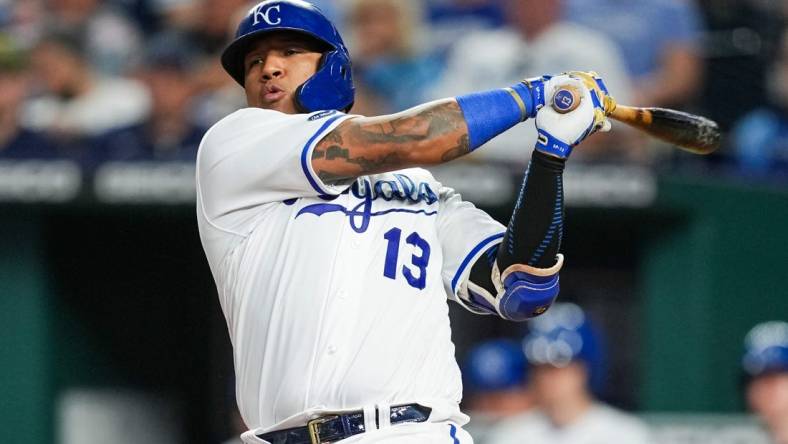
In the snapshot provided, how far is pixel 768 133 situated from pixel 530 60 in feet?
3.84

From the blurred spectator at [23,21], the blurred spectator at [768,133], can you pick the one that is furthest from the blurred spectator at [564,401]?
the blurred spectator at [23,21]

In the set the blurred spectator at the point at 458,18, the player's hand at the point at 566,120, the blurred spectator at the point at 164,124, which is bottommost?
the player's hand at the point at 566,120

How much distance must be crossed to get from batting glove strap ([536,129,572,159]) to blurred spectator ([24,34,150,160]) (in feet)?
14.1

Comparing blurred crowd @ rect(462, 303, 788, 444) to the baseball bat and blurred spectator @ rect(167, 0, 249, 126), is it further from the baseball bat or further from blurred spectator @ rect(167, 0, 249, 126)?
blurred spectator @ rect(167, 0, 249, 126)

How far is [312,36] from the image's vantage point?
321 cm

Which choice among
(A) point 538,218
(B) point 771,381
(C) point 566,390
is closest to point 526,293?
(A) point 538,218

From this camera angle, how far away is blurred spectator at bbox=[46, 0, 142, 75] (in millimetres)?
7133

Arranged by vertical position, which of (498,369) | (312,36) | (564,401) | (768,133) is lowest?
(564,401)

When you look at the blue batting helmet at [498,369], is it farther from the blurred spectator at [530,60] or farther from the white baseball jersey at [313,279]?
the white baseball jersey at [313,279]

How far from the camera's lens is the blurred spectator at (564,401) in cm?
531

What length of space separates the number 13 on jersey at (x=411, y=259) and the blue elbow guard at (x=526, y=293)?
19 centimetres

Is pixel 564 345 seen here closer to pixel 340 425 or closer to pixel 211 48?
pixel 340 425

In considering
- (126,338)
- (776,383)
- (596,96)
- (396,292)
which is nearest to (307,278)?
(396,292)

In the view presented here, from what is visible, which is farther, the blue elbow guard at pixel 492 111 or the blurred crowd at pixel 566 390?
the blurred crowd at pixel 566 390
